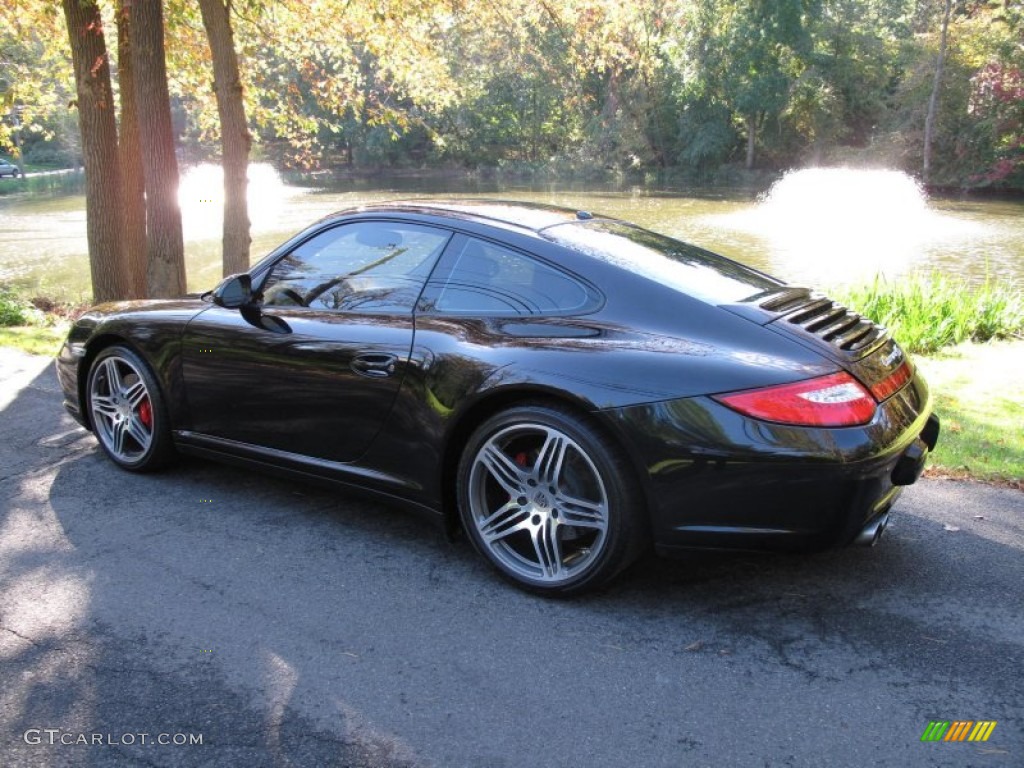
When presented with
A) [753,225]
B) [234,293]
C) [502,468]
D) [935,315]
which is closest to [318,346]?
[234,293]

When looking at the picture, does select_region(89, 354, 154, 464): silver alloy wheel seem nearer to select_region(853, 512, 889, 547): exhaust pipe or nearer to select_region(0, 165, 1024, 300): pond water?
select_region(853, 512, 889, 547): exhaust pipe

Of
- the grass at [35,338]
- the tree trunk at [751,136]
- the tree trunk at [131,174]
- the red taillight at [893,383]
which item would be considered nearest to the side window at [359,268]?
the red taillight at [893,383]

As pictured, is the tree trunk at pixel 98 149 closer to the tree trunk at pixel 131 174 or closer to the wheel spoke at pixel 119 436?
the tree trunk at pixel 131 174

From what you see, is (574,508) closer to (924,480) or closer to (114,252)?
(924,480)

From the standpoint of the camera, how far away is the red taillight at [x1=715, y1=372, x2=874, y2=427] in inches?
115

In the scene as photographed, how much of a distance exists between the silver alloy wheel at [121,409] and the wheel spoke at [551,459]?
2304 mm

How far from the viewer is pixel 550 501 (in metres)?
3.33

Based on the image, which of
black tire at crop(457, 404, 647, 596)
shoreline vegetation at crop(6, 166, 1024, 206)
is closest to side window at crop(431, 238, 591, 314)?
black tire at crop(457, 404, 647, 596)

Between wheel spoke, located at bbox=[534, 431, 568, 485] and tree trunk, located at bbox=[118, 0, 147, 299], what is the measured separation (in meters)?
8.61

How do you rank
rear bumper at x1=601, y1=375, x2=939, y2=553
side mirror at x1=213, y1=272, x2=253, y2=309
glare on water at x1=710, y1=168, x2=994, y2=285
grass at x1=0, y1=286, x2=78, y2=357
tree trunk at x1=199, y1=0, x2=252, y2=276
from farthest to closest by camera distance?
glare on water at x1=710, y1=168, x2=994, y2=285, tree trunk at x1=199, y1=0, x2=252, y2=276, grass at x1=0, y1=286, x2=78, y2=357, side mirror at x1=213, y1=272, x2=253, y2=309, rear bumper at x1=601, y1=375, x2=939, y2=553

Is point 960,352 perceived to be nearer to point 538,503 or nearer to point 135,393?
point 538,503

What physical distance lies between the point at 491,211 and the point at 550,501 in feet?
4.50

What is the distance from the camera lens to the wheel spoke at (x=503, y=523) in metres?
3.43

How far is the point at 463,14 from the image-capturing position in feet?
41.7
